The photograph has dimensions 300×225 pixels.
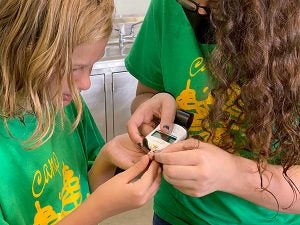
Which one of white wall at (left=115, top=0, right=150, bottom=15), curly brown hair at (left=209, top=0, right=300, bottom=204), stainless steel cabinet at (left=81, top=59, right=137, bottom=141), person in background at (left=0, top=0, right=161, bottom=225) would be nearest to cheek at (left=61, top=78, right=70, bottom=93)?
person in background at (left=0, top=0, right=161, bottom=225)

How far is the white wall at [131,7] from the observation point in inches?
102

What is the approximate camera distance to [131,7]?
8.66 ft

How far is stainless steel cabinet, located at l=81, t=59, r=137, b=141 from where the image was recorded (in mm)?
2262

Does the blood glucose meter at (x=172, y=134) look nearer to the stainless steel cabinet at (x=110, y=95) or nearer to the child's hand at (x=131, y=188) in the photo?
→ the child's hand at (x=131, y=188)

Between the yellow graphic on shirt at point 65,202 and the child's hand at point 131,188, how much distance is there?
0.40ft

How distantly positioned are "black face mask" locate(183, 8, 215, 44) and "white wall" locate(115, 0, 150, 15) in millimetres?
1786

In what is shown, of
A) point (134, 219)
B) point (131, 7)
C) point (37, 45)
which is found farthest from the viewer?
point (131, 7)

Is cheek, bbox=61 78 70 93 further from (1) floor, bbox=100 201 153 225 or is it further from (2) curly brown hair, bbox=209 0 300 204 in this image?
(1) floor, bbox=100 201 153 225

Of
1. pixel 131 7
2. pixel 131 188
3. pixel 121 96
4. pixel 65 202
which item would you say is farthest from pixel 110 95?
pixel 131 188

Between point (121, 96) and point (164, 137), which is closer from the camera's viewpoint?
point (164, 137)

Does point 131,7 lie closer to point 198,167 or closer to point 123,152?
point 123,152

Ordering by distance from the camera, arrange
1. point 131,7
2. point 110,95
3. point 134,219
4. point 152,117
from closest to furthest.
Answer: point 152,117 < point 134,219 < point 110,95 < point 131,7

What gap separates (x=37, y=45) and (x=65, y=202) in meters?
0.33

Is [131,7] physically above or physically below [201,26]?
below
